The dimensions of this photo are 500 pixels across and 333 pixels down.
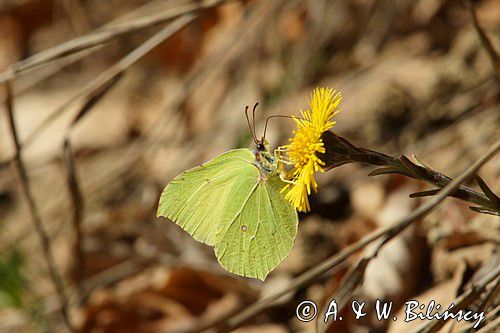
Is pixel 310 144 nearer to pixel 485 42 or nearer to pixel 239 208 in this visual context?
pixel 239 208

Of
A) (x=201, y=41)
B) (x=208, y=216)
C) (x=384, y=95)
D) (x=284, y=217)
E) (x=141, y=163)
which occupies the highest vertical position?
(x=201, y=41)

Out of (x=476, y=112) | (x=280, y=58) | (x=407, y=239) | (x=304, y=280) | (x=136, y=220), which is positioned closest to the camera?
(x=304, y=280)

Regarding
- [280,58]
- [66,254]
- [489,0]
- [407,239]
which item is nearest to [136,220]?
[66,254]

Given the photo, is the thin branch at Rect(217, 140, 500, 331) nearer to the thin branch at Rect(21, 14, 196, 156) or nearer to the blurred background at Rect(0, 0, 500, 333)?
the blurred background at Rect(0, 0, 500, 333)

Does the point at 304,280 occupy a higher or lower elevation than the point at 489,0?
lower

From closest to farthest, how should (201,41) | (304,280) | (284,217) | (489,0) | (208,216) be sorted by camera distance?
1. (304,280)
2. (284,217)
3. (208,216)
4. (489,0)
5. (201,41)

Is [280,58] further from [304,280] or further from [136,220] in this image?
[304,280]

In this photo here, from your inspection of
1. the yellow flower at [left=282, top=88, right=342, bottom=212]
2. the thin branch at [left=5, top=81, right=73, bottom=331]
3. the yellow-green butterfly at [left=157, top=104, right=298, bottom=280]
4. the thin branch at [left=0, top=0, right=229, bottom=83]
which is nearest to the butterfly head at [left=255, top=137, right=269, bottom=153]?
the yellow-green butterfly at [left=157, top=104, right=298, bottom=280]

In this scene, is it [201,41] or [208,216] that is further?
[201,41]
